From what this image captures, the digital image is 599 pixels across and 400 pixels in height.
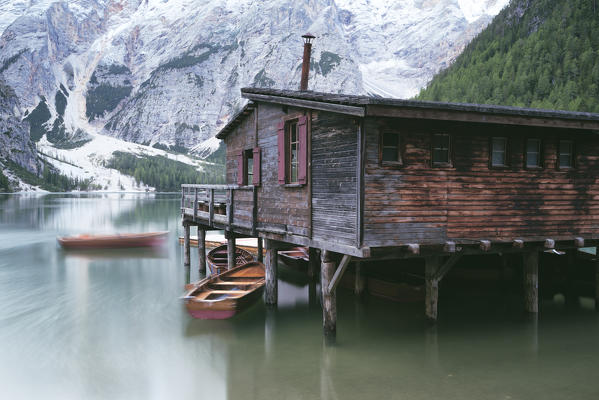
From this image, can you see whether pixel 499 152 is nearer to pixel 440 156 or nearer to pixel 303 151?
pixel 440 156

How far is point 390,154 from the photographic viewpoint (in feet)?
43.2

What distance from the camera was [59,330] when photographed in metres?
16.9

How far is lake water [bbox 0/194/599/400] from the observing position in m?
11.8

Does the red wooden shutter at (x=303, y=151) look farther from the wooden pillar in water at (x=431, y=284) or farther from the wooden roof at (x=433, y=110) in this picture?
the wooden pillar in water at (x=431, y=284)

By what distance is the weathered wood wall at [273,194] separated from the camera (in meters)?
15.1

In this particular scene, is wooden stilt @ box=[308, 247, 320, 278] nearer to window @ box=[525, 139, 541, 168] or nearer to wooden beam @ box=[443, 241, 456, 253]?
wooden beam @ box=[443, 241, 456, 253]

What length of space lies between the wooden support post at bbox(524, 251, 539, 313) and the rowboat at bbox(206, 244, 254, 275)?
1217 centimetres

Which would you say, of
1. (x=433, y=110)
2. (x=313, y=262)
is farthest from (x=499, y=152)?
(x=313, y=262)

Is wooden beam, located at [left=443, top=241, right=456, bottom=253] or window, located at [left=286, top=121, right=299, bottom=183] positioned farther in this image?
window, located at [left=286, top=121, right=299, bottom=183]

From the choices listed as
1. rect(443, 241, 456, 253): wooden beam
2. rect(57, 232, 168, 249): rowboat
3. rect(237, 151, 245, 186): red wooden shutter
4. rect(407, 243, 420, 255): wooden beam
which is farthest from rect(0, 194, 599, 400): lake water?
rect(57, 232, 168, 249): rowboat

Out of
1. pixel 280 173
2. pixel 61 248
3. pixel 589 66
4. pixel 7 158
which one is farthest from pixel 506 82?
pixel 7 158

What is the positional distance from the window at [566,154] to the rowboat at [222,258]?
13931 mm

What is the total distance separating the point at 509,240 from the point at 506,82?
314 ft

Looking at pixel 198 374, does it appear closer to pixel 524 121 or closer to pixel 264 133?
pixel 264 133
